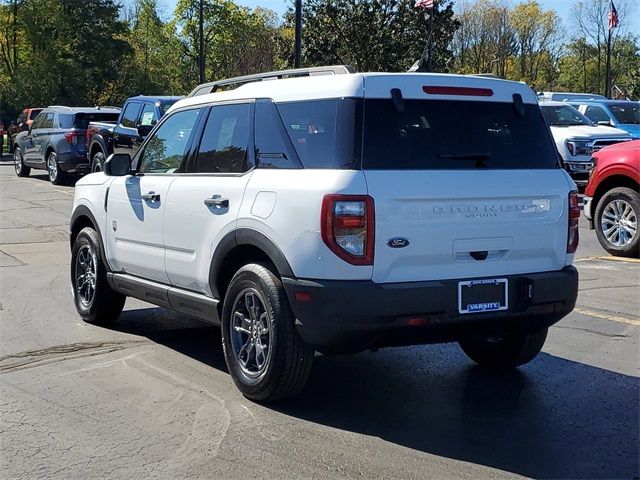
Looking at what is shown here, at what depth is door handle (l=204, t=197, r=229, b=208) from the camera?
5.23m

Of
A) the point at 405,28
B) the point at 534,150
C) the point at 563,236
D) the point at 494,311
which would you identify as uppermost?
the point at 405,28

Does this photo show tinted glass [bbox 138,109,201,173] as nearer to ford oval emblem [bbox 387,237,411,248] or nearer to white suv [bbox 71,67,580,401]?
white suv [bbox 71,67,580,401]

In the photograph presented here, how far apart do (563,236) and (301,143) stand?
1.70 meters

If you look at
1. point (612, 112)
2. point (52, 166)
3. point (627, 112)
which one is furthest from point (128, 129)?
point (627, 112)

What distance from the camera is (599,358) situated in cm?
616

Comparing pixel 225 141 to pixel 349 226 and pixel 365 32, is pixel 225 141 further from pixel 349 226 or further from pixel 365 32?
pixel 365 32

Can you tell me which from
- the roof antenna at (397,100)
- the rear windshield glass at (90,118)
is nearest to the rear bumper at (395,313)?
the roof antenna at (397,100)

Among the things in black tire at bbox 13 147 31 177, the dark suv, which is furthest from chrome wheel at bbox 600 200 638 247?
black tire at bbox 13 147 31 177

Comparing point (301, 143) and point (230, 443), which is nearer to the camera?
point (230, 443)

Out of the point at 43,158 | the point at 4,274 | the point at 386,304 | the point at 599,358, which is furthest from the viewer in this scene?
the point at 43,158

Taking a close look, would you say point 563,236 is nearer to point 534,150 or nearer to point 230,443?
point 534,150

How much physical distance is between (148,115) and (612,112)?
12.1 m

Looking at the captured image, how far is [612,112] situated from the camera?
70.5ft

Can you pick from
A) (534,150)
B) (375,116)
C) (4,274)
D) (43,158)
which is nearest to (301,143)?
(375,116)
